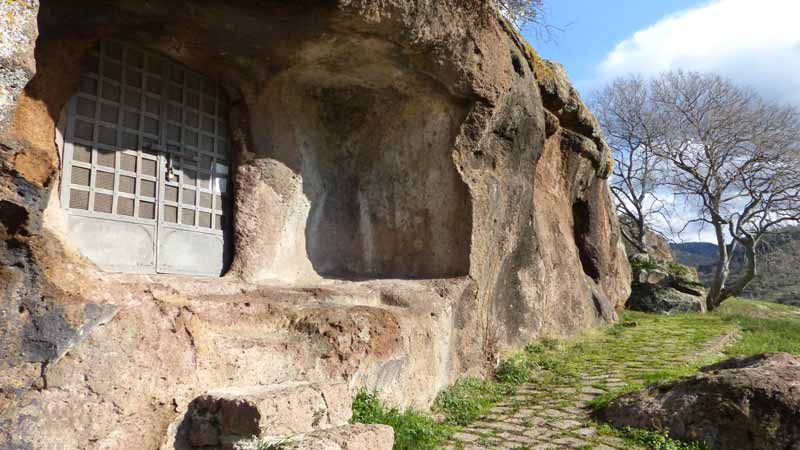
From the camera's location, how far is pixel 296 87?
18.9 feet

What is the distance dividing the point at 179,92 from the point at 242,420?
3.11 metres

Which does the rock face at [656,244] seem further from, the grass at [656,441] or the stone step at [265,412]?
the stone step at [265,412]

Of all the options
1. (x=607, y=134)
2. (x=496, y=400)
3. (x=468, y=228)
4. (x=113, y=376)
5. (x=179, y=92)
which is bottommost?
(x=496, y=400)

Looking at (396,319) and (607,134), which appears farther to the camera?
(607,134)

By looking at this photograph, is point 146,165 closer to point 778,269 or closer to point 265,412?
point 265,412

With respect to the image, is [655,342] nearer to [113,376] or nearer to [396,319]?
[396,319]

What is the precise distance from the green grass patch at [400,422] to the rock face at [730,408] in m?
1.50

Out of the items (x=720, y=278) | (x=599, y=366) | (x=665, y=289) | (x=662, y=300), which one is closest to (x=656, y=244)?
(x=720, y=278)

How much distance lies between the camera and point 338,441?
2941 mm

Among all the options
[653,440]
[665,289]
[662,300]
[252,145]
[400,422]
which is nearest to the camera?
[400,422]

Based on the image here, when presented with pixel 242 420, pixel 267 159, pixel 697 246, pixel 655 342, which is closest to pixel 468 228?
pixel 267 159

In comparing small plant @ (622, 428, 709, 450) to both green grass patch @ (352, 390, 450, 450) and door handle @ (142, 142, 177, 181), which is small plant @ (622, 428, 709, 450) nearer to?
green grass patch @ (352, 390, 450, 450)

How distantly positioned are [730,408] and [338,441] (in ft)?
9.57

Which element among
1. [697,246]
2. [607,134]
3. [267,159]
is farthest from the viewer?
[697,246]
